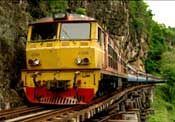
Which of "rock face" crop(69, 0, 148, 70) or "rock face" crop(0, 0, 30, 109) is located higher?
"rock face" crop(69, 0, 148, 70)

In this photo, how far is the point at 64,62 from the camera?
13.4 meters

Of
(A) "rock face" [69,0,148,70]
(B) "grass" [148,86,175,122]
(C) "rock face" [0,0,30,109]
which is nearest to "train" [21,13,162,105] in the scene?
(C) "rock face" [0,0,30,109]

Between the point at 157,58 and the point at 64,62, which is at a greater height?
the point at 157,58

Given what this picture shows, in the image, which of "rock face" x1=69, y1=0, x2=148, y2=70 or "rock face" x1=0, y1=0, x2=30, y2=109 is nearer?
"rock face" x1=0, y1=0, x2=30, y2=109

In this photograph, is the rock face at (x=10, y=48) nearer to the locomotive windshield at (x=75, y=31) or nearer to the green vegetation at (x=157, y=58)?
the locomotive windshield at (x=75, y=31)

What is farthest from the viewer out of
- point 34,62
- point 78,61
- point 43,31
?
point 43,31

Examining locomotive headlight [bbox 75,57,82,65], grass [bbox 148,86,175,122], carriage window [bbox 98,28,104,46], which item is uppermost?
carriage window [bbox 98,28,104,46]

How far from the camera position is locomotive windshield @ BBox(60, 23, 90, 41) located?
13600mm

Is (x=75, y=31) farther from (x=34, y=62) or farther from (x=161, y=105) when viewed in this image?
(x=161, y=105)

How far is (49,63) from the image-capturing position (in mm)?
13531

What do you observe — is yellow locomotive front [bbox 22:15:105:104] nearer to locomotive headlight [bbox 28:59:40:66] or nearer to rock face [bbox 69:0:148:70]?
locomotive headlight [bbox 28:59:40:66]

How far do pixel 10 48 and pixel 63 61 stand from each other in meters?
2.26

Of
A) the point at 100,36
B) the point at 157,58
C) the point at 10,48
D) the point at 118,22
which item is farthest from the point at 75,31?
the point at 157,58

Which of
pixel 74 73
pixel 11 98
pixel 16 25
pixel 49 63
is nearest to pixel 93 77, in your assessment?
pixel 74 73
